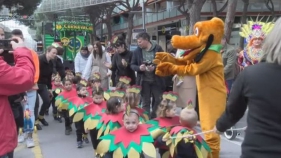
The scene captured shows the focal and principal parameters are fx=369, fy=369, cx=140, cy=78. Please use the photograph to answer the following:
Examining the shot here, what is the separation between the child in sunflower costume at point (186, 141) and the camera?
143 inches

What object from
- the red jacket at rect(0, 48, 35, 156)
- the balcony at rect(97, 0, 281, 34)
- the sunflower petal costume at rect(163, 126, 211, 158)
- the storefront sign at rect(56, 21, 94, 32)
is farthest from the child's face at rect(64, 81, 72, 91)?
the balcony at rect(97, 0, 281, 34)

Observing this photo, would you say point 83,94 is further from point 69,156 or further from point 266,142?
point 266,142

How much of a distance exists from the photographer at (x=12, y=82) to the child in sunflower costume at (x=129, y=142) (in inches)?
45.5

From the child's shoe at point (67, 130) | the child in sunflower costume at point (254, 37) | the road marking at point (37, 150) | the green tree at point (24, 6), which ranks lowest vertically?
the road marking at point (37, 150)

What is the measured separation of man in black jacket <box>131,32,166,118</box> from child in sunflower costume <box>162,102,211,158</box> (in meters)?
2.43

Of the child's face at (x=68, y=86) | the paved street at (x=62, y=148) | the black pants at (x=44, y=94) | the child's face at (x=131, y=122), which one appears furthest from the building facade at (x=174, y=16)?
the child's face at (x=131, y=122)

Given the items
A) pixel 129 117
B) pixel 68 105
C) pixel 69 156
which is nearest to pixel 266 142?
pixel 129 117

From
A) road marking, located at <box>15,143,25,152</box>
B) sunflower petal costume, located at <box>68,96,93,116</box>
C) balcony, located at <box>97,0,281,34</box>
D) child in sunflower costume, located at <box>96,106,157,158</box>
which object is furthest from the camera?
balcony, located at <box>97,0,281,34</box>

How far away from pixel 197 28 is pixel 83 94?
94.2 inches

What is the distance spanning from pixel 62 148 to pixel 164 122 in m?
2.27

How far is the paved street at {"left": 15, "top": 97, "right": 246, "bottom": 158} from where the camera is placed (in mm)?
5453

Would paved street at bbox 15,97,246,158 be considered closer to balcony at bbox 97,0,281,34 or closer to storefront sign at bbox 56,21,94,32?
storefront sign at bbox 56,21,94,32

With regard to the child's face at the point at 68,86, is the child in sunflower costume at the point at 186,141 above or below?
below

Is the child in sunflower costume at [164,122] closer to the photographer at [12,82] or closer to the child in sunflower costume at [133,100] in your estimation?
the child in sunflower costume at [133,100]
